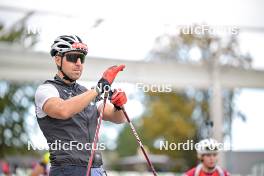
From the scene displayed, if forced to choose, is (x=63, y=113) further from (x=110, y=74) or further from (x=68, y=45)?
(x=68, y=45)

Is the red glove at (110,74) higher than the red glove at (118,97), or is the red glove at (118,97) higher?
the red glove at (110,74)

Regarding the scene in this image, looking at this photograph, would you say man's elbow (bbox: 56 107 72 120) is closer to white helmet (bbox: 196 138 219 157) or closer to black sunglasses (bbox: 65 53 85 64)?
black sunglasses (bbox: 65 53 85 64)

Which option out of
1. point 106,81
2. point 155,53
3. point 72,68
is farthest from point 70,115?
point 155,53

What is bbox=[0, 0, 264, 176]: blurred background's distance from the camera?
5.35m

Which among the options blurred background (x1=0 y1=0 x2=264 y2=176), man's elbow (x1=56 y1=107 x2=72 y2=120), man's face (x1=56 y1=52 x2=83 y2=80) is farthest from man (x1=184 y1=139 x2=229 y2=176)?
man's elbow (x1=56 y1=107 x2=72 y2=120)

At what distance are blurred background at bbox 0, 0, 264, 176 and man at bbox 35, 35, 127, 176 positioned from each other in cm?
202

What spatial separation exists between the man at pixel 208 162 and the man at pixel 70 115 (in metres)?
2.14

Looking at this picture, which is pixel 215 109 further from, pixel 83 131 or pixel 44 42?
pixel 83 131

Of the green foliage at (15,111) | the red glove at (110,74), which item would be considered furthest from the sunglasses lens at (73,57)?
the green foliage at (15,111)

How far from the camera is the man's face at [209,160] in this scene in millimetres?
4863

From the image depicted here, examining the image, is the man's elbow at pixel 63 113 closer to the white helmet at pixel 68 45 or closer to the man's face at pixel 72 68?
the man's face at pixel 72 68

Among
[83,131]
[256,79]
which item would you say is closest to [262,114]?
[256,79]

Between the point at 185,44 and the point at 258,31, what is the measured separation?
851 mm

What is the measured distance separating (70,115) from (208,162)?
2.49m
